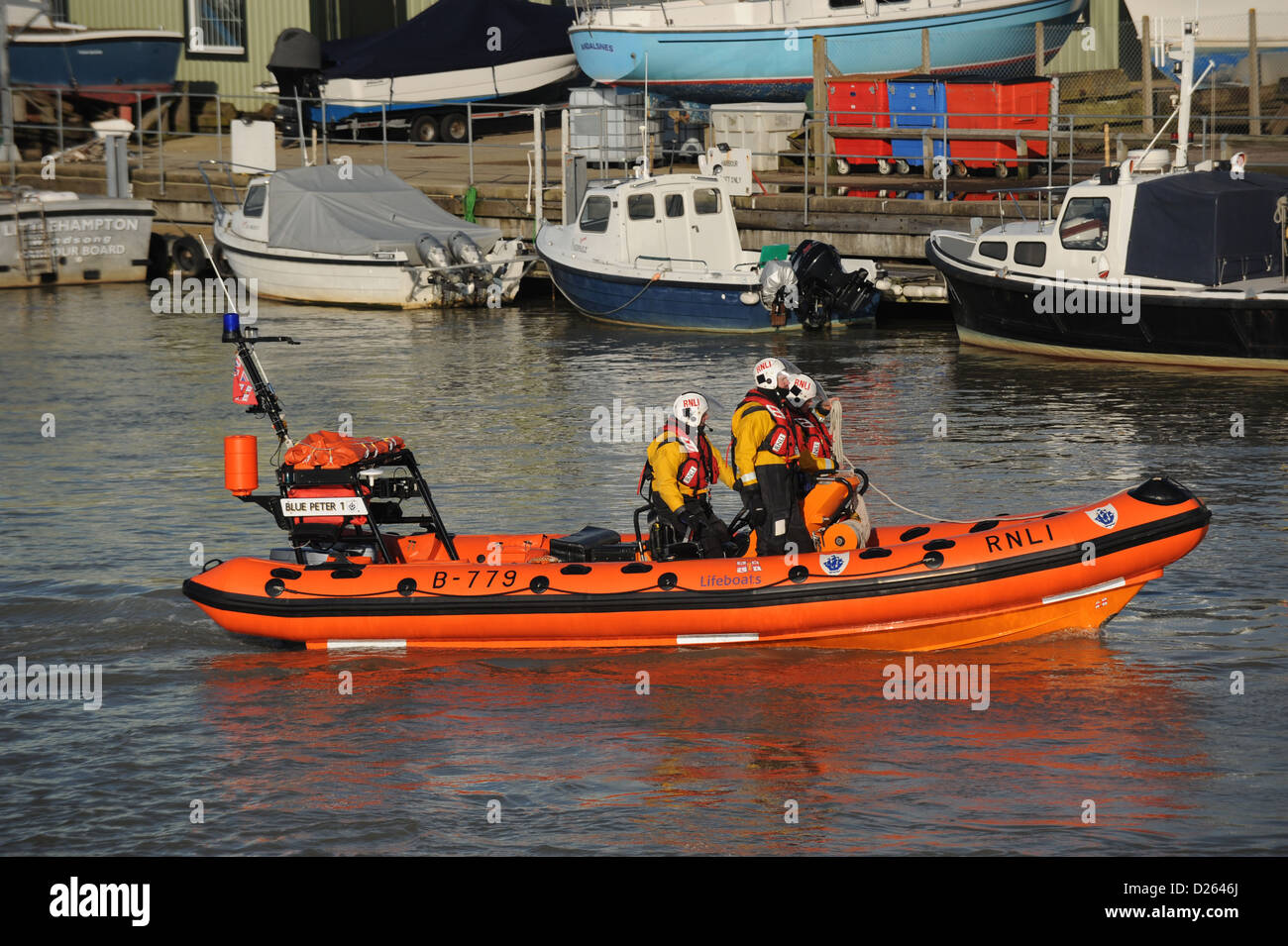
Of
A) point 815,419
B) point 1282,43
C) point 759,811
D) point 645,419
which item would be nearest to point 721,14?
point 1282,43

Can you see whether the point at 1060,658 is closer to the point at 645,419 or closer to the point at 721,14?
the point at 645,419

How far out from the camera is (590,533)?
33.4 ft

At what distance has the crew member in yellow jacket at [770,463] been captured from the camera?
9.56 metres

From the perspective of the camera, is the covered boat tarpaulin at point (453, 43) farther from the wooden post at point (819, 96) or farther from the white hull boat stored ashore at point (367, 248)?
the wooden post at point (819, 96)

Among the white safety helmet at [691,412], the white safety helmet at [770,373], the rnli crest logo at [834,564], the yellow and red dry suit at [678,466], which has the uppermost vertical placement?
the white safety helmet at [770,373]

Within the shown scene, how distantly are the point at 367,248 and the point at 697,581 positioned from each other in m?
15.6

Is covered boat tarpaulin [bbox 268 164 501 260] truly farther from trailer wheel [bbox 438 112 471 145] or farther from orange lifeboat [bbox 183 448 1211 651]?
orange lifeboat [bbox 183 448 1211 651]

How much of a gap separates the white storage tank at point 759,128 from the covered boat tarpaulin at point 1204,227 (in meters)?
8.42

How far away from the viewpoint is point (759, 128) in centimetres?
2564

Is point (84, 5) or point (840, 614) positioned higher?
point (84, 5)

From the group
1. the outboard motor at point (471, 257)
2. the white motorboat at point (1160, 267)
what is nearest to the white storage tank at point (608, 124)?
the outboard motor at point (471, 257)

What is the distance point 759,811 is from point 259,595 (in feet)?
11.3
